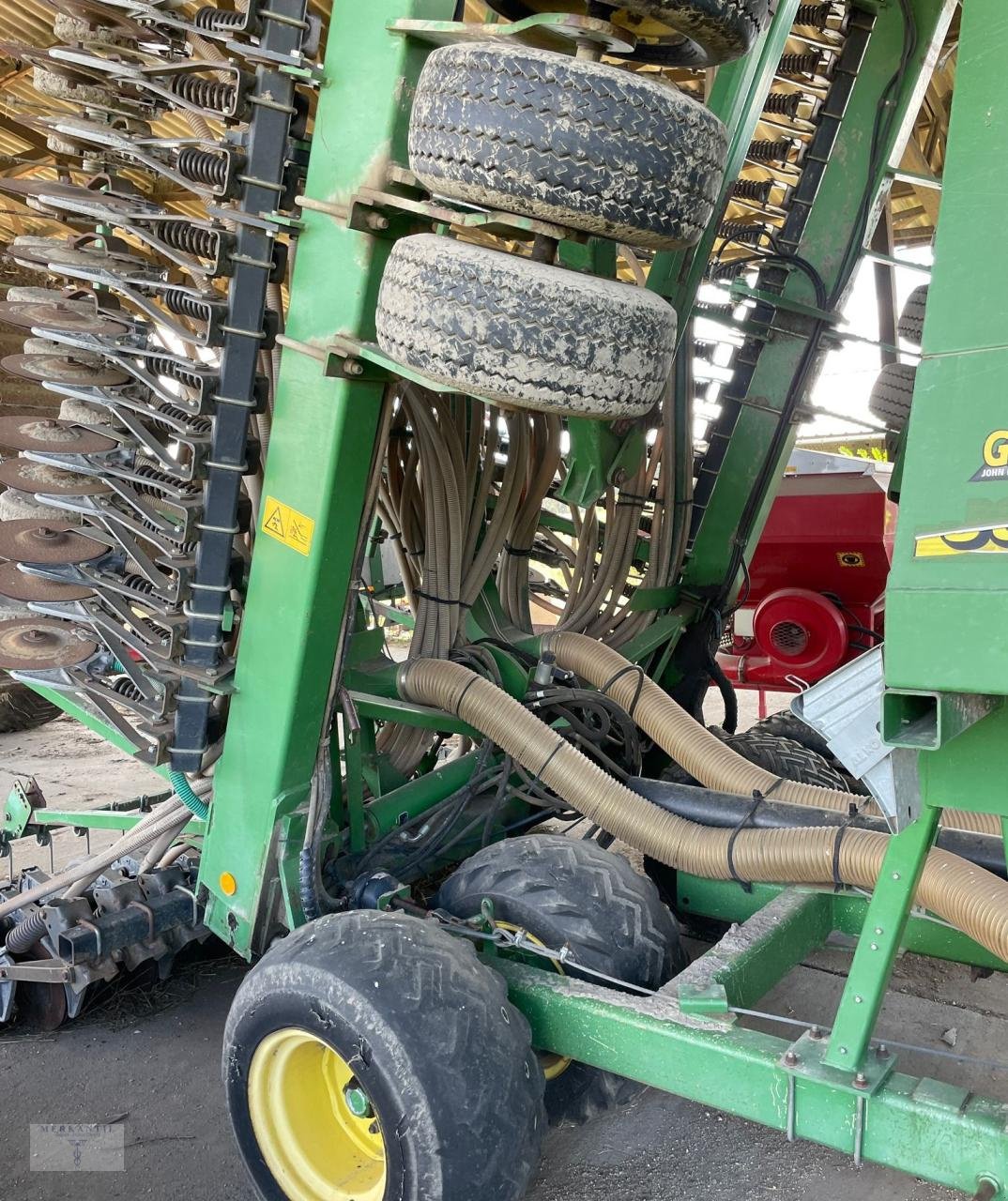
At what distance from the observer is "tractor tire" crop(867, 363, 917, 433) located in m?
4.63

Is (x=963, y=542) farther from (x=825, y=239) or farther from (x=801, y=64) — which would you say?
(x=801, y=64)

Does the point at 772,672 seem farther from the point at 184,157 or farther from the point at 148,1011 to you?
the point at 184,157

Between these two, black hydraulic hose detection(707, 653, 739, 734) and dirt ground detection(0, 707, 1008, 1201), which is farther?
black hydraulic hose detection(707, 653, 739, 734)

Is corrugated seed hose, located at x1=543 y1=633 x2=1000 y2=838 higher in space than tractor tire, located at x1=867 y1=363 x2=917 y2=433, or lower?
lower

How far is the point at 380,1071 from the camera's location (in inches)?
86.0

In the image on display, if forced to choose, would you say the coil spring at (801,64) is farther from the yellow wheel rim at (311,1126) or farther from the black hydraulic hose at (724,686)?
the yellow wheel rim at (311,1126)

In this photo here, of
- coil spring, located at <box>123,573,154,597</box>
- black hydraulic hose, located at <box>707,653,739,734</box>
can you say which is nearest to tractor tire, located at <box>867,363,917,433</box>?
black hydraulic hose, located at <box>707,653,739,734</box>

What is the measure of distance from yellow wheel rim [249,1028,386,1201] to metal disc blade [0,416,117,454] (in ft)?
5.22

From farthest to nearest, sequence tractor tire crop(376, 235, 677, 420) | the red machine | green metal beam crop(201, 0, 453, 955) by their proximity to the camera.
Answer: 1. the red machine
2. green metal beam crop(201, 0, 453, 955)
3. tractor tire crop(376, 235, 677, 420)

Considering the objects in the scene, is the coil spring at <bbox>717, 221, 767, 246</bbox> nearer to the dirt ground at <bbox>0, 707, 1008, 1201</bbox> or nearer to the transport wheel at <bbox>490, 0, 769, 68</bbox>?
the transport wheel at <bbox>490, 0, 769, 68</bbox>

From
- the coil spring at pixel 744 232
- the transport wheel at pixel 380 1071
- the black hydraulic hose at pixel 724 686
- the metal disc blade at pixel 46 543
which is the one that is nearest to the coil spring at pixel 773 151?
the coil spring at pixel 744 232

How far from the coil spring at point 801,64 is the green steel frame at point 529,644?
34 centimetres

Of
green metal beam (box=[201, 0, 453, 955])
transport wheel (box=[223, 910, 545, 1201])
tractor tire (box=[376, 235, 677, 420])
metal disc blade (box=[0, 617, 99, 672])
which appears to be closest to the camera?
tractor tire (box=[376, 235, 677, 420])

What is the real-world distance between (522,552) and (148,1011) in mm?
1903
